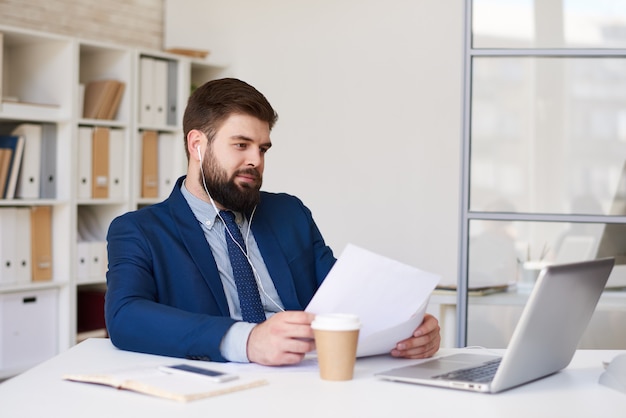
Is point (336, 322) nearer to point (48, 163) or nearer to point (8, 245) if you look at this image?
point (8, 245)

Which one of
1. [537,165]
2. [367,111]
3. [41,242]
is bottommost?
[41,242]

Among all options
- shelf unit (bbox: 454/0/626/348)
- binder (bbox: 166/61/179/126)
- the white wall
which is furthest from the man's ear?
binder (bbox: 166/61/179/126)

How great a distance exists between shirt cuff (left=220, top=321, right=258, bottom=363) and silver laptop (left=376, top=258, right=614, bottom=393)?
25cm

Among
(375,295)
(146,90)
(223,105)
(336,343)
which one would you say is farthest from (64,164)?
(336,343)

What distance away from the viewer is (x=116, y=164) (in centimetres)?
468

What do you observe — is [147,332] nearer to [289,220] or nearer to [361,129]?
[289,220]

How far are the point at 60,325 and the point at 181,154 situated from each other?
46.2 inches

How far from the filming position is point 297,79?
4938mm

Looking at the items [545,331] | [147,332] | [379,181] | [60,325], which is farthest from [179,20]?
[545,331]

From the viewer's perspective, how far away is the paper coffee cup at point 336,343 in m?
1.42

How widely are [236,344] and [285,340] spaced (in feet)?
0.38

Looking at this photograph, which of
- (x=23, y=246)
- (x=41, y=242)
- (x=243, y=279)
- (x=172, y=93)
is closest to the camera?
(x=243, y=279)

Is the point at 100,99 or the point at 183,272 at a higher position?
the point at 100,99

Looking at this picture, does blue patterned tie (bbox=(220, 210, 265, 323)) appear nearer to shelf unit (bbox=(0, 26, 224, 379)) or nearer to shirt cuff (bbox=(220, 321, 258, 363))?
shirt cuff (bbox=(220, 321, 258, 363))
